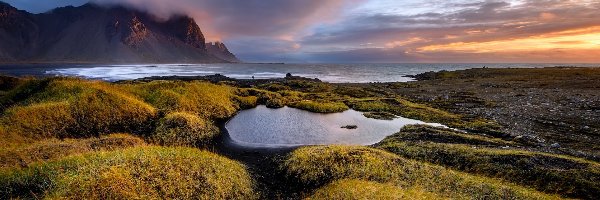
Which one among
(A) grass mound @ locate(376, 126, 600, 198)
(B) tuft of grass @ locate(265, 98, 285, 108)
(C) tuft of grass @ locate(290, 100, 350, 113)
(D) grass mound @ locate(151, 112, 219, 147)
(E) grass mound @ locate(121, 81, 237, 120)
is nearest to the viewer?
(A) grass mound @ locate(376, 126, 600, 198)

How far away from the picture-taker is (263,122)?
111ft

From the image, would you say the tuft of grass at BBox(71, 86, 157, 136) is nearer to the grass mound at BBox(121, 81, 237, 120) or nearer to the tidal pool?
the grass mound at BBox(121, 81, 237, 120)

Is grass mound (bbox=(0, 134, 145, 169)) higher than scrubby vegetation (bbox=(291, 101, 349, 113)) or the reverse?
higher

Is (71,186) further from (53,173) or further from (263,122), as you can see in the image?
(263,122)

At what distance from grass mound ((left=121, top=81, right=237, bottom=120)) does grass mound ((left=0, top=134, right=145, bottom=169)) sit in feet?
34.5

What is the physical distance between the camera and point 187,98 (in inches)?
1312

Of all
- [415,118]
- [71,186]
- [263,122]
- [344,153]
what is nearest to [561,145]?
[415,118]

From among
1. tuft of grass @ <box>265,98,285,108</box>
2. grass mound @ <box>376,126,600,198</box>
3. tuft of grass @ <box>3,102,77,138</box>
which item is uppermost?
tuft of grass @ <box>3,102,77,138</box>

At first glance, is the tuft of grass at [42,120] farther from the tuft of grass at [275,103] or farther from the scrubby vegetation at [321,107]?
the scrubby vegetation at [321,107]

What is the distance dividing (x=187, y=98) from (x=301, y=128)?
11116 millimetres

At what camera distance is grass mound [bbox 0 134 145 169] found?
50.2 feet

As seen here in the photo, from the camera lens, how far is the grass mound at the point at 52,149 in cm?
1530

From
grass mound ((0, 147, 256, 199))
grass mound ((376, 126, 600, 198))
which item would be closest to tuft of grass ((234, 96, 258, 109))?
grass mound ((376, 126, 600, 198))

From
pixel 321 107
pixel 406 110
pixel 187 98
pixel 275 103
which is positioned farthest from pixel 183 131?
pixel 406 110
